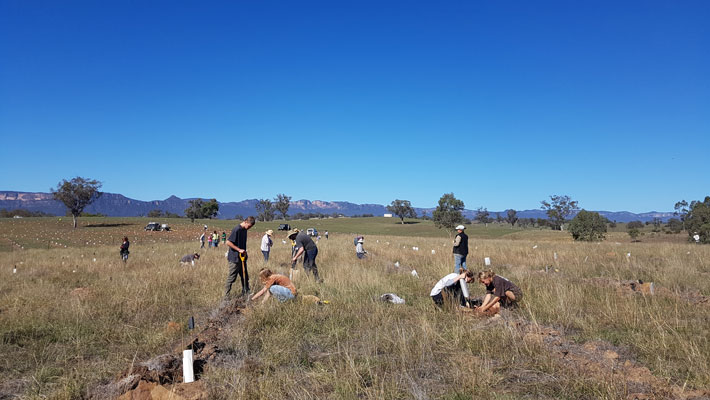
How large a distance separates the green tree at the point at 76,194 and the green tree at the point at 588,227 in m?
60.4

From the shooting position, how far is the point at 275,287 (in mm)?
8102

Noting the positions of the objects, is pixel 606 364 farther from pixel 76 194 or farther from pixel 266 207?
pixel 266 207

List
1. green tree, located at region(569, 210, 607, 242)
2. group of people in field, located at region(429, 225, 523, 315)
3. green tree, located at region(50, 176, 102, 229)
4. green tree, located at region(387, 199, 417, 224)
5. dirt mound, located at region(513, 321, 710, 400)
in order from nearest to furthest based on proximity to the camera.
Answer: dirt mound, located at region(513, 321, 710, 400), group of people in field, located at region(429, 225, 523, 315), green tree, located at region(569, 210, 607, 242), green tree, located at region(50, 176, 102, 229), green tree, located at region(387, 199, 417, 224)

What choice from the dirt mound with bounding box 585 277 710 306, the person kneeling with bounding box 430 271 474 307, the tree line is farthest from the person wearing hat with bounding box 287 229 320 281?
the tree line

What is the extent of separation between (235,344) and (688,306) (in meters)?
7.51

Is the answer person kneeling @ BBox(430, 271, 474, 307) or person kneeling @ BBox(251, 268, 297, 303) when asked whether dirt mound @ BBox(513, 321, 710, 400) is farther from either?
person kneeling @ BBox(251, 268, 297, 303)

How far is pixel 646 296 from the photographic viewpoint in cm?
805

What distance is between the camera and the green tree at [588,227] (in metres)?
37.5

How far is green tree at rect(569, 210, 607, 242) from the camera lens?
37.5m

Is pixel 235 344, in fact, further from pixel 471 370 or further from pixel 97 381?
pixel 471 370

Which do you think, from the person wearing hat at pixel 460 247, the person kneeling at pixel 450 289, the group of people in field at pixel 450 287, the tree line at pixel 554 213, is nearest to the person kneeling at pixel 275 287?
the group of people in field at pixel 450 287

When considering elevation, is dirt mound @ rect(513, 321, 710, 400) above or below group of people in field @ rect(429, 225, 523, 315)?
below

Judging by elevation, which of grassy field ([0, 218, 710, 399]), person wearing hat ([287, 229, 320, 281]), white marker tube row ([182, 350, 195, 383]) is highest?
person wearing hat ([287, 229, 320, 281])

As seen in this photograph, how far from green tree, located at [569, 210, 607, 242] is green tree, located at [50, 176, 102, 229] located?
6040cm
